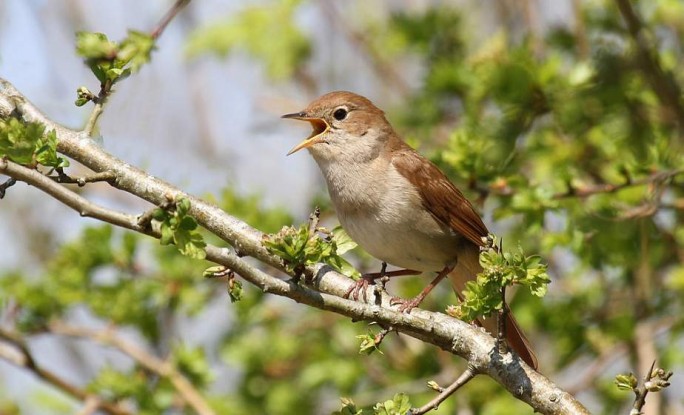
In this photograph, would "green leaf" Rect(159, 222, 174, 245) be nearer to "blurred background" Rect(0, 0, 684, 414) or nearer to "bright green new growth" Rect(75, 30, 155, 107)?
"bright green new growth" Rect(75, 30, 155, 107)

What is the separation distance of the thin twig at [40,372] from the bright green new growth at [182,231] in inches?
Answer: 80.0

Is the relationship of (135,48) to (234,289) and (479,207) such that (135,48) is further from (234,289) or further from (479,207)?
(479,207)

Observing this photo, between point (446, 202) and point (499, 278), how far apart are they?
1472 mm

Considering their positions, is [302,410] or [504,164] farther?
[302,410]

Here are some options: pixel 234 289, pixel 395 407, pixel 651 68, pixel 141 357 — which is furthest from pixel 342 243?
pixel 141 357

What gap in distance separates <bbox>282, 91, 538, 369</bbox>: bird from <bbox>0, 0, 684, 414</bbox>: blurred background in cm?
14

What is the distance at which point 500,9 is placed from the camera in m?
7.05

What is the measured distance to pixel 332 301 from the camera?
2557mm

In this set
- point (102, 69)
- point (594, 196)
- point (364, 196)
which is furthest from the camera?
point (594, 196)

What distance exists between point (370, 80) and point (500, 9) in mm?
1210

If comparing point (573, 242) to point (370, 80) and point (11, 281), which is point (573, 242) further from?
point (370, 80)

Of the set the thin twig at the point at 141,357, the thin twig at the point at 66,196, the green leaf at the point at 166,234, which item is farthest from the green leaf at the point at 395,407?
the thin twig at the point at 141,357

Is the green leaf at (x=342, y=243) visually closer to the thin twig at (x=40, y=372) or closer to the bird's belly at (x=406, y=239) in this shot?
the bird's belly at (x=406, y=239)

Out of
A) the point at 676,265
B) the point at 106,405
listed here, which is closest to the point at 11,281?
the point at 106,405
